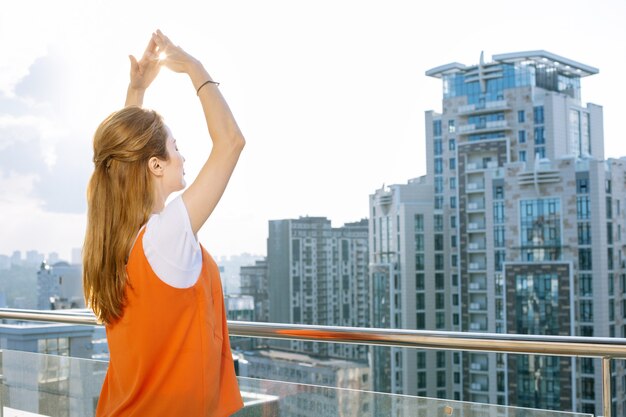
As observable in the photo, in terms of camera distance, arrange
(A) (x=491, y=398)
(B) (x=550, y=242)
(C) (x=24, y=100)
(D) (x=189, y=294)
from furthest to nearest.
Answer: (A) (x=491, y=398)
(B) (x=550, y=242)
(C) (x=24, y=100)
(D) (x=189, y=294)

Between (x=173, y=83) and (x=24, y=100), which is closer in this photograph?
(x=173, y=83)

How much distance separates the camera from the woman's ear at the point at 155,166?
2.74 feet

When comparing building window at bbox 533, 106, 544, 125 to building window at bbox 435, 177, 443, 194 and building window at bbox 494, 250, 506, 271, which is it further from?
building window at bbox 494, 250, 506, 271

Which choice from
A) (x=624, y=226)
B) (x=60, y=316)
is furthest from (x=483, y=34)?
(x=60, y=316)

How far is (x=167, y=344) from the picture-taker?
2.70 ft

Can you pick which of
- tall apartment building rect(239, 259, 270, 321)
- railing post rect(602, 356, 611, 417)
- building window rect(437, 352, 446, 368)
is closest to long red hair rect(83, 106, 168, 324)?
railing post rect(602, 356, 611, 417)

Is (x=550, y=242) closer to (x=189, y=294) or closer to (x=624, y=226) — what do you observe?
(x=624, y=226)

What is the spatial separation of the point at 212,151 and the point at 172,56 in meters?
0.17

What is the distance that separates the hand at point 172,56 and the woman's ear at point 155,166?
13cm

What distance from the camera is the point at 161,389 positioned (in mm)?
829

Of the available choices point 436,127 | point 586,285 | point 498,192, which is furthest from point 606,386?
point 436,127

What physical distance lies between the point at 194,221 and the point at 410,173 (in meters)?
35.1

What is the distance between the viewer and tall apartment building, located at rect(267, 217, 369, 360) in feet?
116

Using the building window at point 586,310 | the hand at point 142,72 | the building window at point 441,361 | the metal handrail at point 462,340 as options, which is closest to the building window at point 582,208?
the building window at point 586,310
